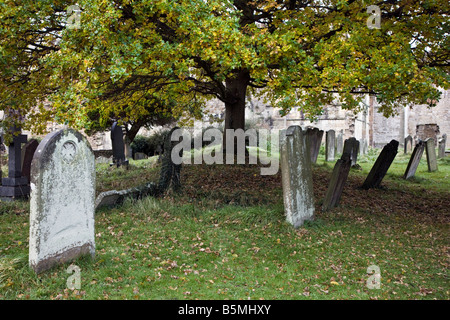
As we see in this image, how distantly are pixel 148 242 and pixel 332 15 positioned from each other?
6186 millimetres

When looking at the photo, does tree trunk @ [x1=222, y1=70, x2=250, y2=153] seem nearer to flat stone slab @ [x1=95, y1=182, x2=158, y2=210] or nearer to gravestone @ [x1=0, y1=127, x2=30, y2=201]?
flat stone slab @ [x1=95, y1=182, x2=158, y2=210]

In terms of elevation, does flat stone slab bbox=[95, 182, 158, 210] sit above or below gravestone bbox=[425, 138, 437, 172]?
below

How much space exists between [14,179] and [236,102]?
6.17m

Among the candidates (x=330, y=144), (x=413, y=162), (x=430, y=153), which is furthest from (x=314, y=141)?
(x=430, y=153)

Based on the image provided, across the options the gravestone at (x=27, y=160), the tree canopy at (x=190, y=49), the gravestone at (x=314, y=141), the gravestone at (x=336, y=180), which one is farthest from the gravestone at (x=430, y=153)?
the gravestone at (x=27, y=160)

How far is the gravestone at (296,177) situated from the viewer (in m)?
6.04

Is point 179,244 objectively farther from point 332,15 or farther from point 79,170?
point 332,15

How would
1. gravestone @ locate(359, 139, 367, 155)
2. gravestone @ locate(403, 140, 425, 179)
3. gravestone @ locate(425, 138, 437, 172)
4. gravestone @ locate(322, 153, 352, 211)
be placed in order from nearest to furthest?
gravestone @ locate(322, 153, 352, 211) < gravestone @ locate(403, 140, 425, 179) < gravestone @ locate(425, 138, 437, 172) < gravestone @ locate(359, 139, 367, 155)

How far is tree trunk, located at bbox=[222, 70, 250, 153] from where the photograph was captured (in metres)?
10.4

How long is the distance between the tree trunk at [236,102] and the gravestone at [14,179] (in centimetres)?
551

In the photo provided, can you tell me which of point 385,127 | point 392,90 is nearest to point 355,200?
point 392,90

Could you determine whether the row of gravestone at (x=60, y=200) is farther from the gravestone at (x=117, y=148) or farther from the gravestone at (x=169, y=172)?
the gravestone at (x=117, y=148)

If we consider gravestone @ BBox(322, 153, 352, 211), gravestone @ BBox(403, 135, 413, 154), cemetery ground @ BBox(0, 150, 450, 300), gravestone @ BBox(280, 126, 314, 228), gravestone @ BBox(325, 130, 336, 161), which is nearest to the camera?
cemetery ground @ BBox(0, 150, 450, 300)

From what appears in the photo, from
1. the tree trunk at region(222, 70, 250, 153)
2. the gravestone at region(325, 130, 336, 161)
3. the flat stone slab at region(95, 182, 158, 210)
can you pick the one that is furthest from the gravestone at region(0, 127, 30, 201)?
the gravestone at region(325, 130, 336, 161)
